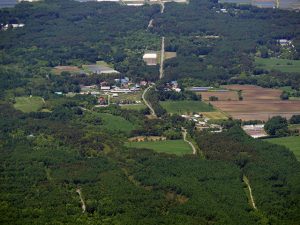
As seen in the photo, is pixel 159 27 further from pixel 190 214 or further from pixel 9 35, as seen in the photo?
pixel 190 214

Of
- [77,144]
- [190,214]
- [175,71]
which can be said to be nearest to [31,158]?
[77,144]

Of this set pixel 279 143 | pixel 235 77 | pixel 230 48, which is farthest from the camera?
pixel 230 48

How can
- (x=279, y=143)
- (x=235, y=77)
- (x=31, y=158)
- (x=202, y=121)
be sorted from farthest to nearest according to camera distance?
(x=235, y=77)
(x=202, y=121)
(x=279, y=143)
(x=31, y=158)

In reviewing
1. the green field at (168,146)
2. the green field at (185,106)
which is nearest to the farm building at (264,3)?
the green field at (185,106)

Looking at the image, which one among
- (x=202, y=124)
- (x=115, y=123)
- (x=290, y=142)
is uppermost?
(x=290, y=142)

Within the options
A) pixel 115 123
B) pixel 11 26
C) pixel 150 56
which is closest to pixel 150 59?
pixel 150 56

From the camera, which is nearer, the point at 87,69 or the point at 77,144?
the point at 77,144

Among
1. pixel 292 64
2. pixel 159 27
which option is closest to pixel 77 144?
pixel 292 64

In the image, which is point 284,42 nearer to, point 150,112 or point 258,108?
point 258,108
